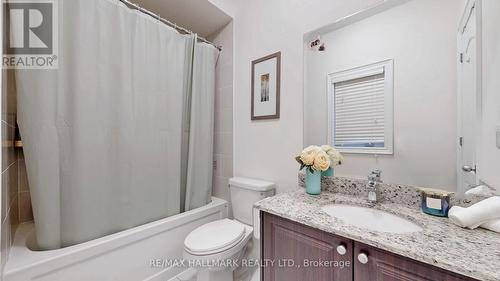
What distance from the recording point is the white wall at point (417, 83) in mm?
893

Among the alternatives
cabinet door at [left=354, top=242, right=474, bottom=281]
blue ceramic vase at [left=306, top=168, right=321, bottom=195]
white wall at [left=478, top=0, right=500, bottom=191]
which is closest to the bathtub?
blue ceramic vase at [left=306, top=168, right=321, bottom=195]

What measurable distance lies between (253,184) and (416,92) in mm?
1130

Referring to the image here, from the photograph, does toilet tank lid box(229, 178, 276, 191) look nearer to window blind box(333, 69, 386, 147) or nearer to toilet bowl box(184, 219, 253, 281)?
toilet bowl box(184, 219, 253, 281)

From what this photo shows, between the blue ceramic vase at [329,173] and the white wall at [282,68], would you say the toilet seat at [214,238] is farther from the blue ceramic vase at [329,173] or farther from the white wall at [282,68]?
the blue ceramic vase at [329,173]

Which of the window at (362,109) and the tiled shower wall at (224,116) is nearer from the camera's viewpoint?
the window at (362,109)

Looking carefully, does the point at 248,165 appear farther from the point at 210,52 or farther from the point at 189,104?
the point at 210,52

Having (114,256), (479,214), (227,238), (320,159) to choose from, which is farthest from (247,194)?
(479,214)

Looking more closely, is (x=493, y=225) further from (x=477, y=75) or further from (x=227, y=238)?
(x=227, y=238)

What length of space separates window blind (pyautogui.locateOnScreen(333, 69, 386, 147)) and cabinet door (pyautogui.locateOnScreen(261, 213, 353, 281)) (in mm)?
618

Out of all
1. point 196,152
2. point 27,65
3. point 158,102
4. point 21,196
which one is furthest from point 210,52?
point 21,196

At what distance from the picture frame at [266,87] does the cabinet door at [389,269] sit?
1047 mm

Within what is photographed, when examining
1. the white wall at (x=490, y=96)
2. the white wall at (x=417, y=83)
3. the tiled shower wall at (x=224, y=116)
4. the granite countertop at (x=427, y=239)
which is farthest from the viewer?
the tiled shower wall at (x=224, y=116)

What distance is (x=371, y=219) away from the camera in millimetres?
937

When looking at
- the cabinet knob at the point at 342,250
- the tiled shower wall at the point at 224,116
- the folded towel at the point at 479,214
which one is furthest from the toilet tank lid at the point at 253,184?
the folded towel at the point at 479,214
